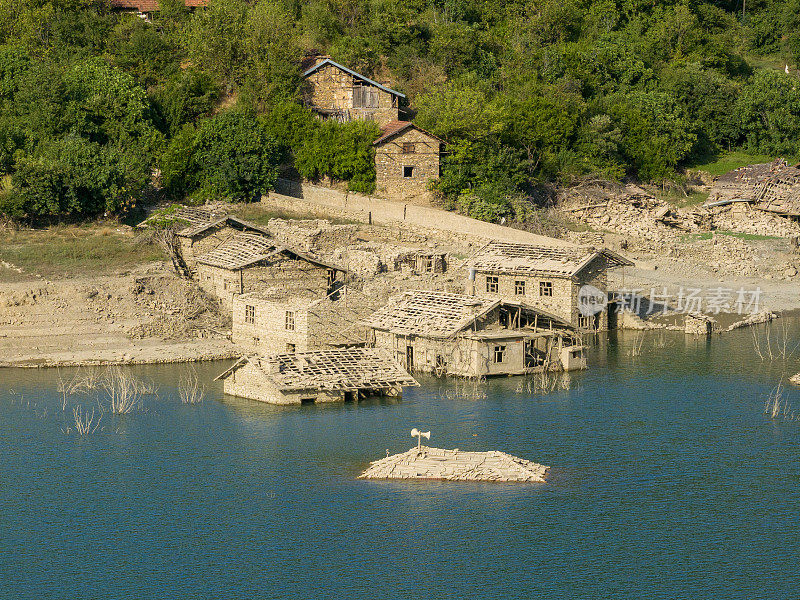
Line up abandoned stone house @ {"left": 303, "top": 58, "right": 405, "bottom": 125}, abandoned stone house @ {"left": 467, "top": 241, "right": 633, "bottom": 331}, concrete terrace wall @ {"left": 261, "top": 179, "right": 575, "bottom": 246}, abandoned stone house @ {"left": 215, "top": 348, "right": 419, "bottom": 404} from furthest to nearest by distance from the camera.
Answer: abandoned stone house @ {"left": 303, "top": 58, "right": 405, "bottom": 125} < concrete terrace wall @ {"left": 261, "top": 179, "right": 575, "bottom": 246} < abandoned stone house @ {"left": 467, "top": 241, "right": 633, "bottom": 331} < abandoned stone house @ {"left": 215, "top": 348, "right": 419, "bottom": 404}

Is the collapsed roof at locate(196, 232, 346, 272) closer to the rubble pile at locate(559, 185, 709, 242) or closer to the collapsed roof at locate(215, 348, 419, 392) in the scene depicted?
the collapsed roof at locate(215, 348, 419, 392)

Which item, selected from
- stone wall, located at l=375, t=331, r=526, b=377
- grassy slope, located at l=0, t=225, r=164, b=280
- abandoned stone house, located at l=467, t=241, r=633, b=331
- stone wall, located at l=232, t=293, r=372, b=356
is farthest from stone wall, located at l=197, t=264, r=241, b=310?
abandoned stone house, located at l=467, t=241, r=633, b=331

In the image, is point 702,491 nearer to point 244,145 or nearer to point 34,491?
point 34,491

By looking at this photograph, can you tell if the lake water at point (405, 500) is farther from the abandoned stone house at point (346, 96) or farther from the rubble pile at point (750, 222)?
the abandoned stone house at point (346, 96)

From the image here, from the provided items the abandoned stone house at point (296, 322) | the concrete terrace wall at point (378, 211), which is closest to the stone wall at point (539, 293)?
the abandoned stone house at point (296, 322)

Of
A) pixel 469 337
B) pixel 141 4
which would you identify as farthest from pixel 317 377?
pixel 141 4

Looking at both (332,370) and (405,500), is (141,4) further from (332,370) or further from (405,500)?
(405,500)
